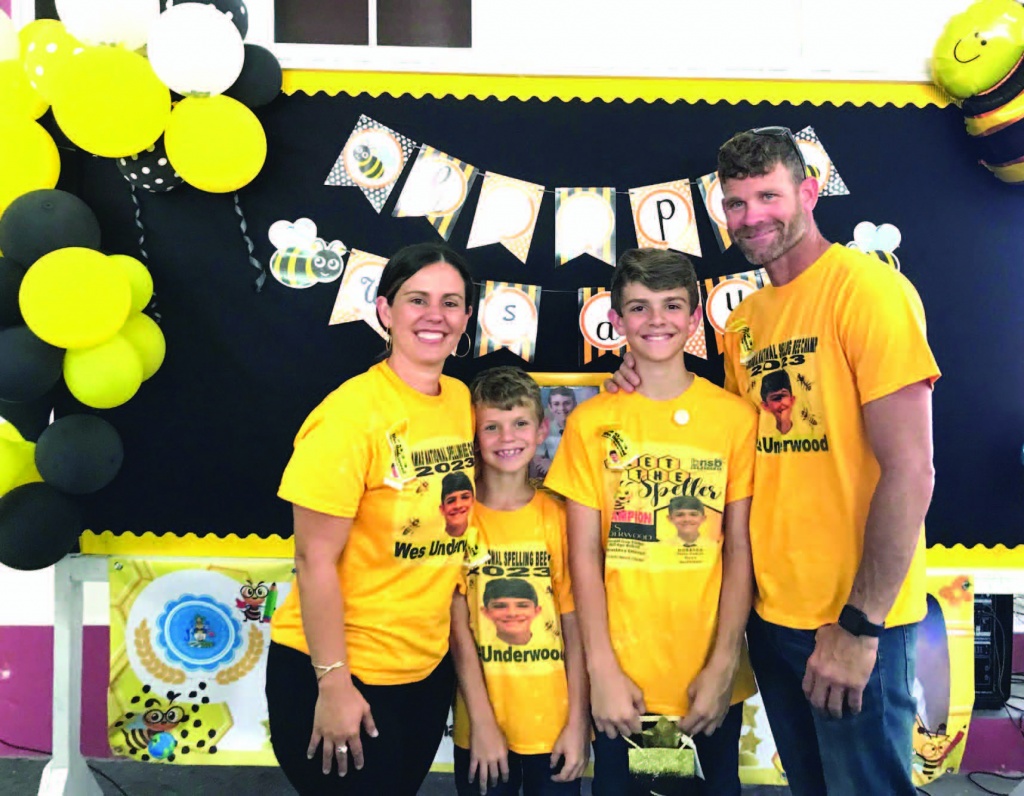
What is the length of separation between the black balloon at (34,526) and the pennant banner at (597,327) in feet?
4.83

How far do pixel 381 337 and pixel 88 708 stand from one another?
1666mm

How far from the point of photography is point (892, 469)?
1.19 metres

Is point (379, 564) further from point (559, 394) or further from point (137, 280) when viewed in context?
point (137, 280)

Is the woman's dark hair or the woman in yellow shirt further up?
the woman's dark hair

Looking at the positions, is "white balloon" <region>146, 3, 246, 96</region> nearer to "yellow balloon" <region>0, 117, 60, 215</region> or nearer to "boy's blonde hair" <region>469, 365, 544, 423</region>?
"yellow balloon" <region>0, 117, 60, 215</region>

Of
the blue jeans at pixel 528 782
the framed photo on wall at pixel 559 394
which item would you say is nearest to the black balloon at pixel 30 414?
the framed photo on wall at pixel 559 394

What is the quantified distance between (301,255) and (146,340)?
0.47 meters

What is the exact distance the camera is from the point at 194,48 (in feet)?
5.28

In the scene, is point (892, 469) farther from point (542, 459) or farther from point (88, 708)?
point (88, 708)

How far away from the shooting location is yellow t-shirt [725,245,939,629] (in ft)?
4.02

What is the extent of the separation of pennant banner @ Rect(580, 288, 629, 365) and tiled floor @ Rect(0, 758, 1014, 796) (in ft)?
4.70

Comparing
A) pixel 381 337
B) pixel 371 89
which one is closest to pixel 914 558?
pixel 381 337

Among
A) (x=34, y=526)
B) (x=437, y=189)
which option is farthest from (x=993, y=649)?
(x=34, y=526)

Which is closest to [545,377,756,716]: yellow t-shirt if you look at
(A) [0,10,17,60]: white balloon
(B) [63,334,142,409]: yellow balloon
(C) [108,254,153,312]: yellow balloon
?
(B) [63,334,142,409]: yellow balloon
